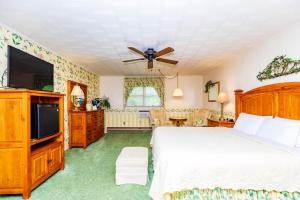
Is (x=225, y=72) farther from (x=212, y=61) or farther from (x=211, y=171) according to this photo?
(x=211, y=171)

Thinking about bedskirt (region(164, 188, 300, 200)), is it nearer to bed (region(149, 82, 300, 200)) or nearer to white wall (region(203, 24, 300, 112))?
bed (region(149, 82, 300, 200))

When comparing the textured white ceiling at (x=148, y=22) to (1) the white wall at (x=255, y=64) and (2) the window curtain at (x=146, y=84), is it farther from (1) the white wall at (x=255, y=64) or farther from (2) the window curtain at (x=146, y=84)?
(2) the window curtain at (x=146, y=84)

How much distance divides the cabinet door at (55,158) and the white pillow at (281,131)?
11.2ft

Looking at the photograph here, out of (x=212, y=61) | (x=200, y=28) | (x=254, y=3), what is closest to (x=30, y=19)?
(x=200, y=28)

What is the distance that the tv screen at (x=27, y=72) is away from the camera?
2.68m

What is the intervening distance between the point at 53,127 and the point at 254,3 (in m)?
3.40

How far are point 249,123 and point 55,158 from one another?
3.49 m

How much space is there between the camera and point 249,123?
3354 millimetres

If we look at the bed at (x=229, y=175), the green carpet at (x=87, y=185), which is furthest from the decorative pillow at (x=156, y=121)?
the bed at (x=229, y=175)

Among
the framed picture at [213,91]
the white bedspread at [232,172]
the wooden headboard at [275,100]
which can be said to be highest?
the framed picture at [213,91]

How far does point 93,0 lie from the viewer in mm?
2092

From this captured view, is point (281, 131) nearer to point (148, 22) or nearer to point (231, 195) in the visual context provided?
point (231, 195)

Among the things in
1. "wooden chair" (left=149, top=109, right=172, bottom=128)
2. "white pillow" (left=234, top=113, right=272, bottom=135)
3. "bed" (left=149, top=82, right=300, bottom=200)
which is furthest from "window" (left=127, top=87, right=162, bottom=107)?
"bed" (left=149, top=82, right=300, bottom=200)

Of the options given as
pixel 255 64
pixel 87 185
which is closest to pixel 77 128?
pixel 87 185
